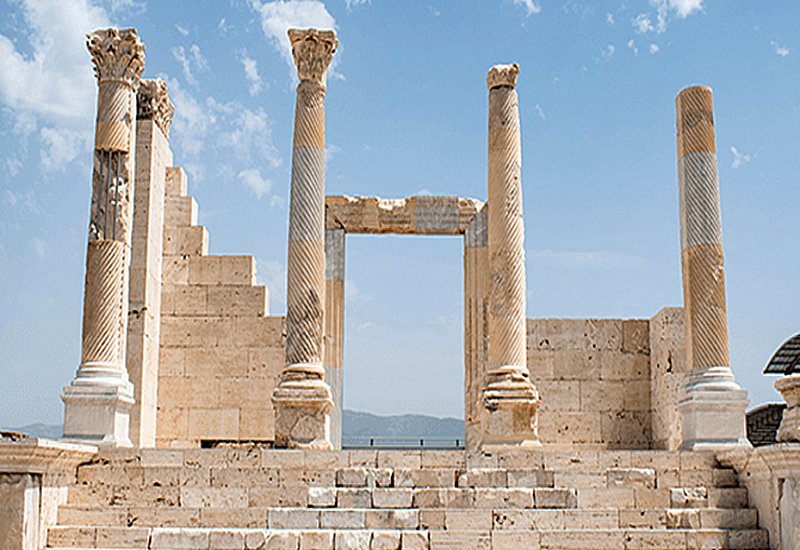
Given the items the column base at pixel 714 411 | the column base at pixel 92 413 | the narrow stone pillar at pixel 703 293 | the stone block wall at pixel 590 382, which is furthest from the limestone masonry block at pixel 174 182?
the column base at pixel 714 411

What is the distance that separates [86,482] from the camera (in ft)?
48.5

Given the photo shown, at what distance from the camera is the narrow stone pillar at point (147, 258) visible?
21312 mm

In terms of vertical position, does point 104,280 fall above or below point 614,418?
above

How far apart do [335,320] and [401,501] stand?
9952mm

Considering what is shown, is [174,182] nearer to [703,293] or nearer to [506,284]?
[506,284]

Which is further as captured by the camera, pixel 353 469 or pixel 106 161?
pixel 106 161

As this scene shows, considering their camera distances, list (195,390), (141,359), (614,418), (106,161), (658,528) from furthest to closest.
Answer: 1. (614,418)
2. (195,390)
3. (141,359)
4. (106,161)
5. (658,528)

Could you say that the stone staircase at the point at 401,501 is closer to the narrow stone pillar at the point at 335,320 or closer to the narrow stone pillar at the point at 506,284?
the narrow stone pillar at the point at 506,284

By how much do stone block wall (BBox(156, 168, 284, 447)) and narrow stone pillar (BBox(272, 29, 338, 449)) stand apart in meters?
4.56

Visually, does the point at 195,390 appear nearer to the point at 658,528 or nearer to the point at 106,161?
the point at 106,161

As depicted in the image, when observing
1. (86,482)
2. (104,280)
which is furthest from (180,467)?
(104,280)

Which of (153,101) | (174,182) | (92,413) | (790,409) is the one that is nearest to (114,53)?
(153,101)

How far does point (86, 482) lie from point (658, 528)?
7915mm

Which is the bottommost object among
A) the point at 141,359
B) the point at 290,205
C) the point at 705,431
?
the point at 705,431
